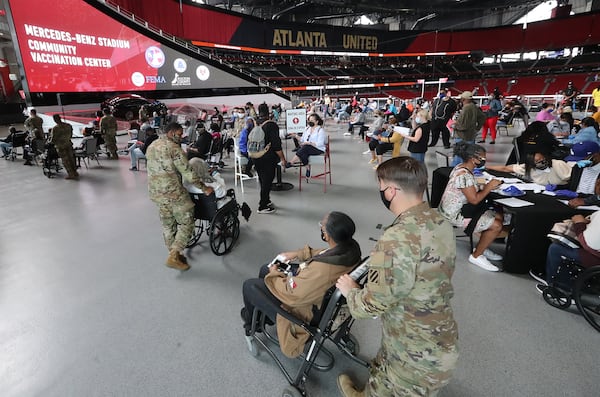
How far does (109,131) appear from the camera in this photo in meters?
8.52

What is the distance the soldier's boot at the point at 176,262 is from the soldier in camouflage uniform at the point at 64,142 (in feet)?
16.9

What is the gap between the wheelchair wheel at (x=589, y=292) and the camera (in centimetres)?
219

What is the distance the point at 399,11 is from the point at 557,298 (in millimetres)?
28674

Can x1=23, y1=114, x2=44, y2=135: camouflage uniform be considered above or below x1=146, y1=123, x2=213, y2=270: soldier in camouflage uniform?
above

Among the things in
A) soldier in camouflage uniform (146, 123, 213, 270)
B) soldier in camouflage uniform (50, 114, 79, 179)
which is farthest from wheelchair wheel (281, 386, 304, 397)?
soldier in camouflage uniform (50, 114, 79, 179)

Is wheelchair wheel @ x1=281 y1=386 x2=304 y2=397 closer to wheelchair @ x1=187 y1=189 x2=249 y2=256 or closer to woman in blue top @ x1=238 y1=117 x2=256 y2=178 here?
wheelchair @ x1=187 y1=189 x2=249 y2=256

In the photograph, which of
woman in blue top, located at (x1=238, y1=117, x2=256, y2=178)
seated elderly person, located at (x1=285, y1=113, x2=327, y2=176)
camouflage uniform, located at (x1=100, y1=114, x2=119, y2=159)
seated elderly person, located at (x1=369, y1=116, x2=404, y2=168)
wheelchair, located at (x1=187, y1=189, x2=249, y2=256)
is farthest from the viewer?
camouflage uniform, located at (x1=100, y1=114, x2=119, y2=159)

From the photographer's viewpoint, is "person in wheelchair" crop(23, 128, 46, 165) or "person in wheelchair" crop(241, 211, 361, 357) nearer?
"person in wheelchair" crop(241, 211, 361, 357)

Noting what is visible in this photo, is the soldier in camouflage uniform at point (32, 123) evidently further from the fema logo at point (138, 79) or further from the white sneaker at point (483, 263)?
the white sneaker at point (483, 263)

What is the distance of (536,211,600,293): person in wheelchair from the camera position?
2.23 m

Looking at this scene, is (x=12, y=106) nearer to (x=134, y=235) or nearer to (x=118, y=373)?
(x=134, y=235)

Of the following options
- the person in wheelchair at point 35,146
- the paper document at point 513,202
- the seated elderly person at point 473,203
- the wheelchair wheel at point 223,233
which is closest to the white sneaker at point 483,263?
the seated elderly person at point 473,203

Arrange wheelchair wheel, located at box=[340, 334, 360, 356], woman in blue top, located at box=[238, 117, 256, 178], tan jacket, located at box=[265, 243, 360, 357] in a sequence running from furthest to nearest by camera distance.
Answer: woman in blue top, located at box=[238, 117, 256, 178] < wheelchair wheel, located at box=[340, 334, 360, 356] < tan jacket, located at box=[265, 243, 360, 357]

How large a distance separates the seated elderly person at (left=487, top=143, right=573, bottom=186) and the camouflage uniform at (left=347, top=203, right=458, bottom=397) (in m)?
2.96
